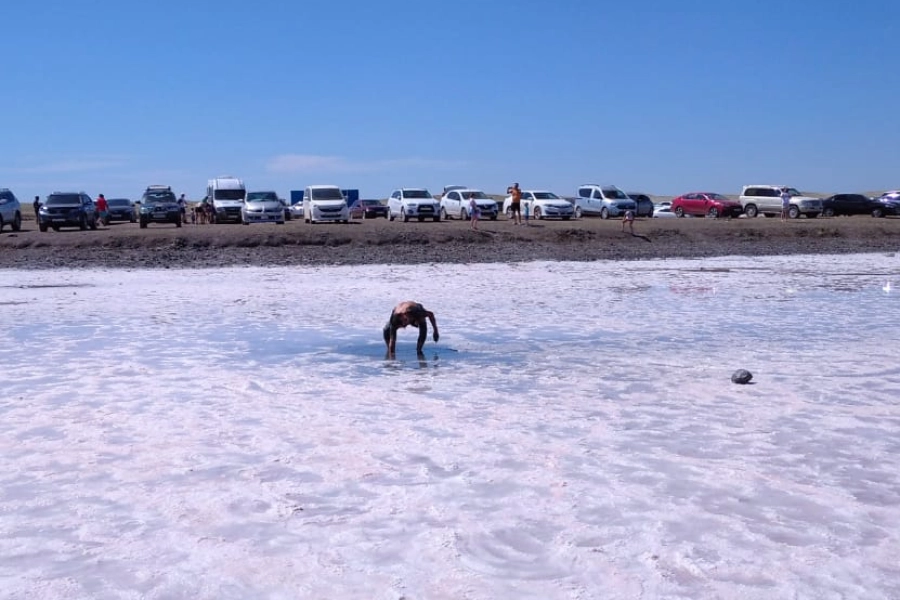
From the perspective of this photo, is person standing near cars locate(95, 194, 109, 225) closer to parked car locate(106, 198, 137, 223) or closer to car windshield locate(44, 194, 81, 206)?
parked car locate(106, 198, 137, 223)

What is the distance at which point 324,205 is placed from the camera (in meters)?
38.7

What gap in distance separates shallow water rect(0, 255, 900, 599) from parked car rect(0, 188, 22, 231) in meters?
21.0

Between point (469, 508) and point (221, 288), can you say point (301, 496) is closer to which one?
point (469, 508)

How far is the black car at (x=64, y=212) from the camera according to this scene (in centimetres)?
3462

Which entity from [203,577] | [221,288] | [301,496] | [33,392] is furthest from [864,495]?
[221,288]

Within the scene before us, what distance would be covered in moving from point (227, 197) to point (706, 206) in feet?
76.8

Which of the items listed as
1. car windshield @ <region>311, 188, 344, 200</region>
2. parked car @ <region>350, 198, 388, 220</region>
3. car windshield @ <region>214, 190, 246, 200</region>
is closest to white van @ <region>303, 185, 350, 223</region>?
car windshield @ <region>311, 188, 344, 200</region>

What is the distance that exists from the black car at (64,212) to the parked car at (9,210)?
0.75 meters

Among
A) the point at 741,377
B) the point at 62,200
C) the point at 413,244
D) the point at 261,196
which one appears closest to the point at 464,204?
the point at 261,196

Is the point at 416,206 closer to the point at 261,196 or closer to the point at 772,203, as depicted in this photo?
the point at 261,196

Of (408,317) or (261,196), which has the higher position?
(261,196)

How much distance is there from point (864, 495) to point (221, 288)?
1555cm

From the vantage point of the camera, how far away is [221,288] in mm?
20000

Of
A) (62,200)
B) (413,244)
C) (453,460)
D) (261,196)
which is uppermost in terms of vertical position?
(261,196)
